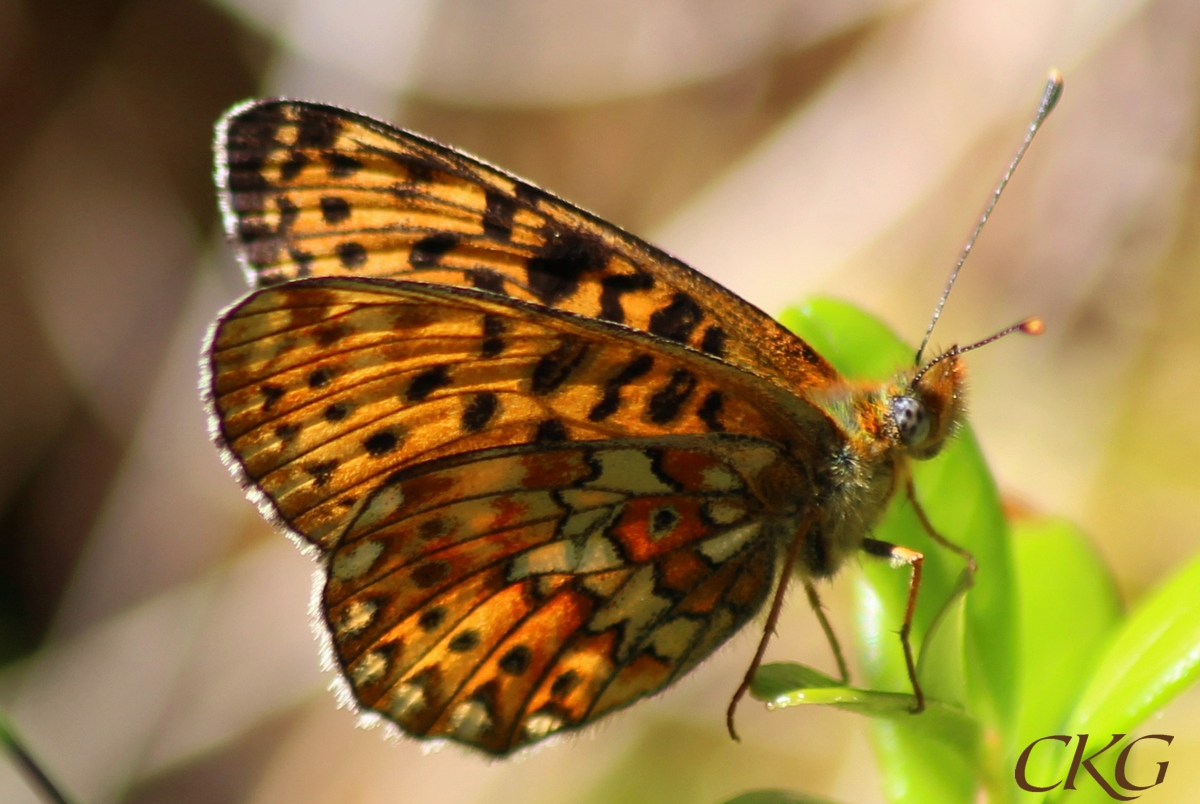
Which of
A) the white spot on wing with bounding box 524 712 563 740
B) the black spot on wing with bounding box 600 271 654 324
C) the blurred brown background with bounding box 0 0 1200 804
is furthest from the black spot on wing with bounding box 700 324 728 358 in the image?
the blurred brown background with bounding box 0 0 1200 804

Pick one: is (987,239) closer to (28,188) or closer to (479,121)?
(479,121)

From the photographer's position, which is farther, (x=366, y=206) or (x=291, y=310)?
(x=366, y=206)

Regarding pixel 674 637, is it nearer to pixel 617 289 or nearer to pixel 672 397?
pixel 672 397

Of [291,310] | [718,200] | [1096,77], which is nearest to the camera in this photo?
[291,310]

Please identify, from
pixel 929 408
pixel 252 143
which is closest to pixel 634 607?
pixel 929 408

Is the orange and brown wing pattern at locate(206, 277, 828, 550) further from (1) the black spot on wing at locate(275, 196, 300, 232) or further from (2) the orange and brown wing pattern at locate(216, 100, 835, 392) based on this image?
(1) the black spot on wing at locate(275, 196, 300, 232)

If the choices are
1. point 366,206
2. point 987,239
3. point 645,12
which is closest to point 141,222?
point 645,12
